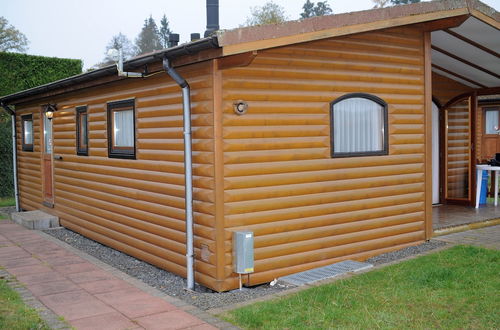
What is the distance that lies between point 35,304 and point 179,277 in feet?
5.85

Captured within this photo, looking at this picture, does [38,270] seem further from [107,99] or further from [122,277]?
[107,99]

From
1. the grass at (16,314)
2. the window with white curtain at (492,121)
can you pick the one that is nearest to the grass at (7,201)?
the grass at (16,314)

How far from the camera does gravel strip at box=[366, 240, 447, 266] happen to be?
7186 millimetres

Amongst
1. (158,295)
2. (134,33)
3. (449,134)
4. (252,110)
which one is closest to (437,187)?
(449,134)

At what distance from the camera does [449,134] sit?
11164 mm

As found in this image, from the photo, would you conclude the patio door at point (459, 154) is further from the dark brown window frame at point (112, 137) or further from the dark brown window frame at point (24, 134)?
the dark brown window frame at point (24, 134)

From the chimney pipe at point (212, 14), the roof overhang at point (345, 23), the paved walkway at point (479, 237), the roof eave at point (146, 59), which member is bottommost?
the paved walkway at point (479, 237)

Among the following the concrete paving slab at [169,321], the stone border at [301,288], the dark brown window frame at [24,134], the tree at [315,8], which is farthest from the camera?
the tree at [315,8]

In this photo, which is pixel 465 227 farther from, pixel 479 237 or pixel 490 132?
pixel 490 132

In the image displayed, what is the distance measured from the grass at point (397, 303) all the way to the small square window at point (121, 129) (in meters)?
3.68

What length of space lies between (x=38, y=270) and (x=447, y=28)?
6.60m

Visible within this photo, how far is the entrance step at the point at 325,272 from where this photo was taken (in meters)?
6.21

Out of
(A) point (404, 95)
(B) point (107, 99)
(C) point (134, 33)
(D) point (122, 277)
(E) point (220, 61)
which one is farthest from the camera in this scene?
(C) point (134, 33)

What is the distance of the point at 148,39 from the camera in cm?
7238
